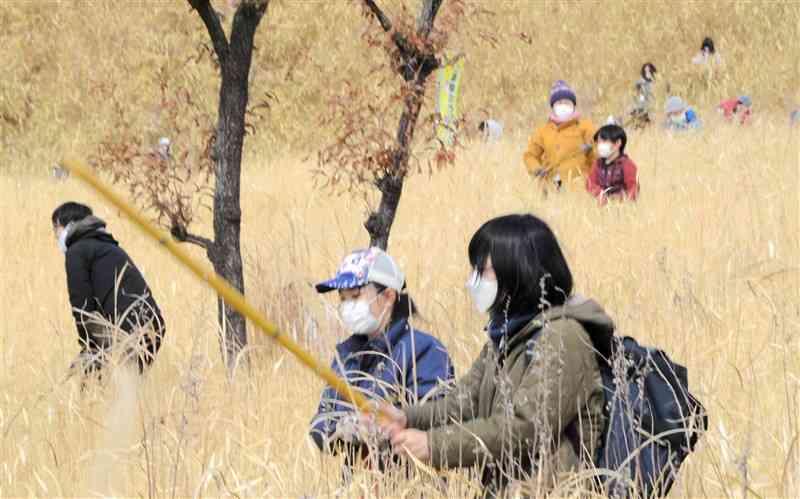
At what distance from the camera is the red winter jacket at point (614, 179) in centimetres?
1062

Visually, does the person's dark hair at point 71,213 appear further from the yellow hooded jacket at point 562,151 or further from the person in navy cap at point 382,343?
the yellow hooded jacket at point 562,151

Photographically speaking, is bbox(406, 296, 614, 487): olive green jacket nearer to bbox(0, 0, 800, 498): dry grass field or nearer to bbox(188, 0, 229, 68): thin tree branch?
bbox(0, 0, 800, 498): dry grass field

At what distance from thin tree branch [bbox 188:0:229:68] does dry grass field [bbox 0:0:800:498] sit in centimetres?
78

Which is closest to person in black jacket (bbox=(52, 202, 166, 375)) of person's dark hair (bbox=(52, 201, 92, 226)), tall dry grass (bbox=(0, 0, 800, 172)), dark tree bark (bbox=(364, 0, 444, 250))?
person's dark hair (bbox=(52, 201, 92, 226))

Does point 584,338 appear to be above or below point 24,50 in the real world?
below

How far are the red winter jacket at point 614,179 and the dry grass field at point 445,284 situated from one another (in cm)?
17

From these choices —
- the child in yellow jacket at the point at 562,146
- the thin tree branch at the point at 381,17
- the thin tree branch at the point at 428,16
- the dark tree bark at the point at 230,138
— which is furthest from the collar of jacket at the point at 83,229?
the child in yellow jacket at the point at 562,146

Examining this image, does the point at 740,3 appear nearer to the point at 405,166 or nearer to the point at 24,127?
the point at 24,127

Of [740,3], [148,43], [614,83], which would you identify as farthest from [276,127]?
[740,3]

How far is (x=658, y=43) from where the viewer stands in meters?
23.4

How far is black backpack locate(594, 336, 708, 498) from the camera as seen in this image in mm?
3338

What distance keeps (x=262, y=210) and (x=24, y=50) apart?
47.9 feet

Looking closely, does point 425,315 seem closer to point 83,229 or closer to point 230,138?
point 230,138

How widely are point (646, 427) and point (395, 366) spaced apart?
2.90 feet
